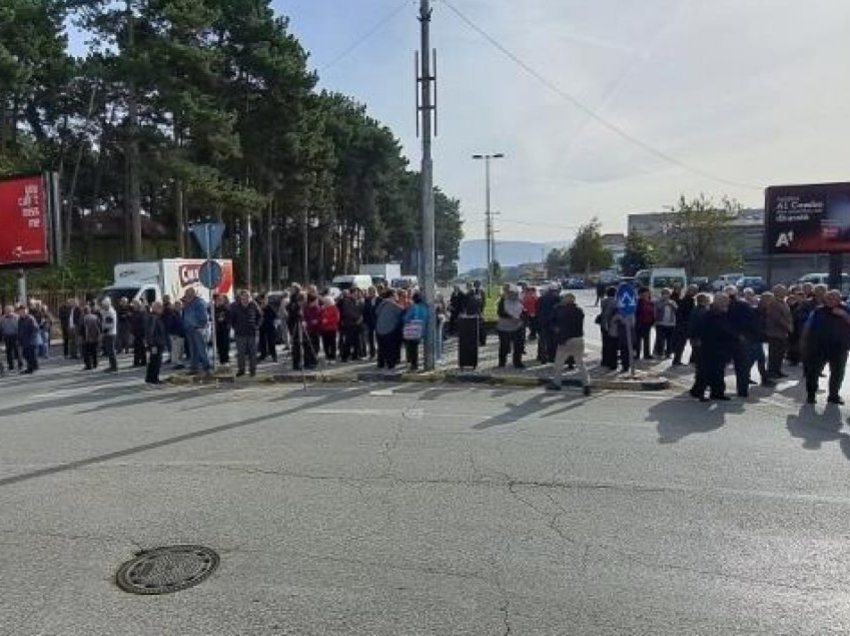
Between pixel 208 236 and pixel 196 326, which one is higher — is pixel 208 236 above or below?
above

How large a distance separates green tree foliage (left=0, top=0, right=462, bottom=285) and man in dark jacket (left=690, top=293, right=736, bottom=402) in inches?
1022

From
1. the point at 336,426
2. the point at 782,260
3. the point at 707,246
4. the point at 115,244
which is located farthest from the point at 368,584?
the point at 782,260

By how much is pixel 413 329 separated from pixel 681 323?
587 cm

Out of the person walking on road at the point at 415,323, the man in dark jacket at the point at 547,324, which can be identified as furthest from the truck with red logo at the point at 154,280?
the man in dark jacket at the point at 547,324

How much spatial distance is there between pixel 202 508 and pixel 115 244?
5047 centimetres

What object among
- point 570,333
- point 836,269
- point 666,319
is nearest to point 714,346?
point 570,333

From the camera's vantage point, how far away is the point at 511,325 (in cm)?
1559

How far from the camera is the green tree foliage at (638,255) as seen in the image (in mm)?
71875

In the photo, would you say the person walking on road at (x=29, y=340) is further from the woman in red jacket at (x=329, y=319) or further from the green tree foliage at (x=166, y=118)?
the green tree foliage at (x=166, y=118)

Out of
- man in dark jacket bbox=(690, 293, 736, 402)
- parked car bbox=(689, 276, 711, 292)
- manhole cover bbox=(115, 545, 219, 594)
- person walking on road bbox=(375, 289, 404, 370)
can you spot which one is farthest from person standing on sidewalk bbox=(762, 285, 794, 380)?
manhole cover bbox=(115, 545, 219, 594)

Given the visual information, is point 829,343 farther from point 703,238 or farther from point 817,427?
point 703,238

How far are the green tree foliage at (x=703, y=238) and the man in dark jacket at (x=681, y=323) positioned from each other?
1816 inches

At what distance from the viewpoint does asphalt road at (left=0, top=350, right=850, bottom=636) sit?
13.9 ft

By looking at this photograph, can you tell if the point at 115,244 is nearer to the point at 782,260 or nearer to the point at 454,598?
the point at 454,598
